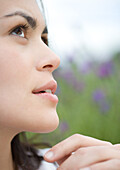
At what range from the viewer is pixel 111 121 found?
7.39 ft

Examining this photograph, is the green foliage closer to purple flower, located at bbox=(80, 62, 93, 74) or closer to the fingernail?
purple flower, located at bbox=(80, 62, 93, 74)

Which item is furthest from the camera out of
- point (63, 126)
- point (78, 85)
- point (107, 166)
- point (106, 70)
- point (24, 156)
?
point (78, 85)

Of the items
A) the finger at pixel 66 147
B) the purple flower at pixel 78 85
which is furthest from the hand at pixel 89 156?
the purple flower at pixel 78 85

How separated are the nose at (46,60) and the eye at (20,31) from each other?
86 mm

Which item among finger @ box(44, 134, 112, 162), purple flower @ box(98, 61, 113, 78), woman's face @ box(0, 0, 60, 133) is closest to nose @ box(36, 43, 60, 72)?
woman's face @ box(0, 0, 60, 133)

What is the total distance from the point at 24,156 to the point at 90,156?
0.61m

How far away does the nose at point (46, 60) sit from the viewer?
0.84 meters

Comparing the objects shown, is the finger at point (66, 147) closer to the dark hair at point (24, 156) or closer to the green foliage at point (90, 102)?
the dark hair at point (24, 156)

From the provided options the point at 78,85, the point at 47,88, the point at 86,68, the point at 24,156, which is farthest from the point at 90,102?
the point at 47,88

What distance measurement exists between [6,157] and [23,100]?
37 centimetres

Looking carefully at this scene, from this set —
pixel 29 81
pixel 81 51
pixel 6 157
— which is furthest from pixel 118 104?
pixel 29 81

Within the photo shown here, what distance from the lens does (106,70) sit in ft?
7.63

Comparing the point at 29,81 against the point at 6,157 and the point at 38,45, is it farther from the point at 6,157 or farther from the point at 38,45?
the point at 6,157

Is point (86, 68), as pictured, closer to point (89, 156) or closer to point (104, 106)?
point (104, 106)
